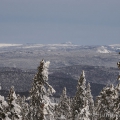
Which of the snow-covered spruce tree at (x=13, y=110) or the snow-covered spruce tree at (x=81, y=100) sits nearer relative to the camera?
the snow-covered spruce tree at (x=13, y=110)

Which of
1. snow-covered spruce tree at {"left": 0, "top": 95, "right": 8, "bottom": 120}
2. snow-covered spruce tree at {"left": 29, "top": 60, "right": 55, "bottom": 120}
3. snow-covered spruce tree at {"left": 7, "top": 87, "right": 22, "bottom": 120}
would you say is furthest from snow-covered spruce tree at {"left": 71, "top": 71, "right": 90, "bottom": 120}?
snow-covered spruce tree at {"left": 0, "top": 95, "right": 8, "bottom": 120}

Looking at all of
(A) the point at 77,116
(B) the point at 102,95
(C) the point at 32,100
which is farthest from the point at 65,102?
(C) the point at 32,100

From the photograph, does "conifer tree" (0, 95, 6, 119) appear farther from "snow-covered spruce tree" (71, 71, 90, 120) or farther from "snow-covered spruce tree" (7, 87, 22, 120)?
"snow-covered spruce tree" (71, 71, 90, 120)

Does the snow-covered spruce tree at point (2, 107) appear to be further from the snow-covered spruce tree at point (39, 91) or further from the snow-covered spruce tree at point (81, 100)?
the snow-covered spruce tree at point (81, 100)

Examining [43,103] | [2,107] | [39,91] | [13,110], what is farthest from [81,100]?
[2,107]

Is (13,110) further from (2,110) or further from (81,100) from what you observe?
(81,100)

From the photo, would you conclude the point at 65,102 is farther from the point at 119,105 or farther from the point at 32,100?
the point at 119,105

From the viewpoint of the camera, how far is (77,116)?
4059cm

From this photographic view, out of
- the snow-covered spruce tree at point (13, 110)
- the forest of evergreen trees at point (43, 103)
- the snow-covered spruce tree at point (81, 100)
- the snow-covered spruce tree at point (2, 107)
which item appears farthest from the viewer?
the snow-covered spruce tree at point (81, 100)

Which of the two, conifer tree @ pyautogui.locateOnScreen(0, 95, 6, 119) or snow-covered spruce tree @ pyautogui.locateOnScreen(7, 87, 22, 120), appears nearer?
conifer tree @ pyautogui.locateOnScreen(0, 95, 6, 119)

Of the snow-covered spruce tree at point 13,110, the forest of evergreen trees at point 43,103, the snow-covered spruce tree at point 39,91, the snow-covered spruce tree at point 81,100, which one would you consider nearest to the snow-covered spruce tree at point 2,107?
the forest of evergreen trees at point 43,103

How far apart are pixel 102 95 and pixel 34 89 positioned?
12792 millimetres

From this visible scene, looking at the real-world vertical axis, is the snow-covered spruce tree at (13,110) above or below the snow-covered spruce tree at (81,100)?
above

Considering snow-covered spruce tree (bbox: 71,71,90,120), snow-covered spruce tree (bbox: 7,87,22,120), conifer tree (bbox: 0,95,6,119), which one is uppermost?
conifer tree (bbox: 0,95,6,119)
